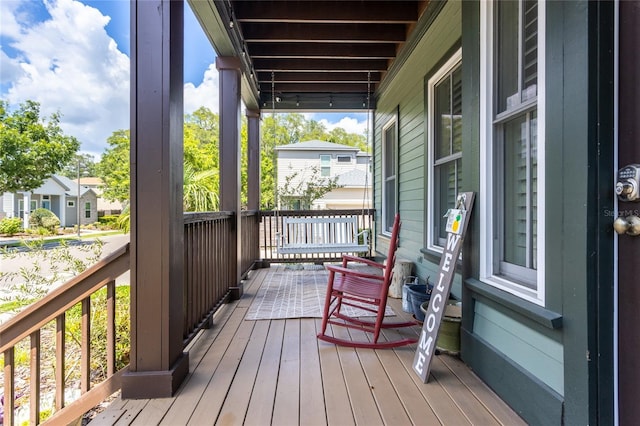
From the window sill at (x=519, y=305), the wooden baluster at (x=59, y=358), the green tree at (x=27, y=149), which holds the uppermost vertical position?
the green tree at (x=27, y=149)

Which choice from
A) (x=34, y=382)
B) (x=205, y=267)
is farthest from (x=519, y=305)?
(x=34, y=382)

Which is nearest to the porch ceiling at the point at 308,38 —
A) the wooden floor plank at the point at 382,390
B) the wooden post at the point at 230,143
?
the wooden post at the point at 230,143

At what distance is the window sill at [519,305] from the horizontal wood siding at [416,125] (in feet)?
3.82

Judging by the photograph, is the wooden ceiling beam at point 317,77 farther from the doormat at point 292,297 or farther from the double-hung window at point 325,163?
the double-hung window at point 325,163

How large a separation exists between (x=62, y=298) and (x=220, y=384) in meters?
0.90

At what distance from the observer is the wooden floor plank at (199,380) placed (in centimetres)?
147

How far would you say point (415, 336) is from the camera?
7.88 ft

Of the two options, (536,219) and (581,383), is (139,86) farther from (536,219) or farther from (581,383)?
(581,383)

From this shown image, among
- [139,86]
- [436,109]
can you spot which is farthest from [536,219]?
[139,86]

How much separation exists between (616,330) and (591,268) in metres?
0.24

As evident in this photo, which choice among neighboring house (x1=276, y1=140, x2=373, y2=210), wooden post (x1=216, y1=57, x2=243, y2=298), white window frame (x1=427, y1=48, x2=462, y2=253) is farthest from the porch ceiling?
neighboring house (x1=276, y1=140, x2=373, y2=210)

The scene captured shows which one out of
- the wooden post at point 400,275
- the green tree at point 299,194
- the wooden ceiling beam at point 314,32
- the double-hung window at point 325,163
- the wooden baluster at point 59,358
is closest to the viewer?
the wooden baluster at point 59,358

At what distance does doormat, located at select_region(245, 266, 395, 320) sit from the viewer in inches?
113

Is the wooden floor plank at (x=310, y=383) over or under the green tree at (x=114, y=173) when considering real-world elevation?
under
